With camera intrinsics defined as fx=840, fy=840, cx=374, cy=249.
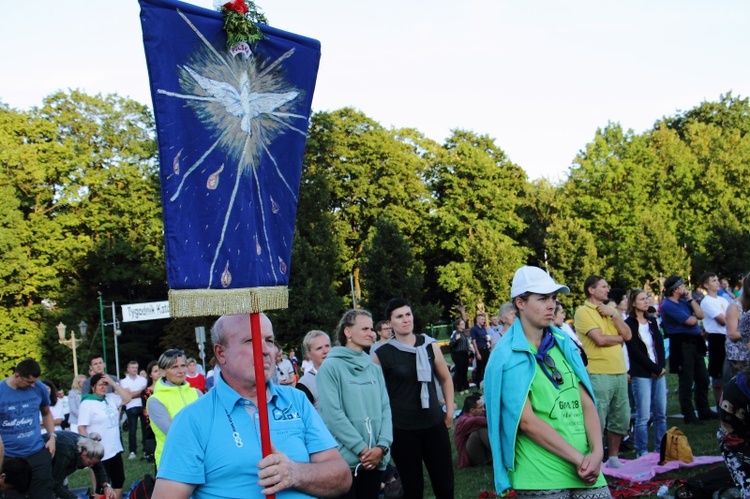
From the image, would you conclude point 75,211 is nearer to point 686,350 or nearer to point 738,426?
point 686,350

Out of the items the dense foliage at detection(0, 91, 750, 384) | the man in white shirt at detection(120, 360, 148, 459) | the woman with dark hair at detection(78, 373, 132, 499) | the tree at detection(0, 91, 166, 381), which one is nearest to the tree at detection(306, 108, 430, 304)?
the dense foliage at detection(0, 91, 750, 384)

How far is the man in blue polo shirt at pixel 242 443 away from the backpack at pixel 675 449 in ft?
22.9

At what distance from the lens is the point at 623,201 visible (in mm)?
59062

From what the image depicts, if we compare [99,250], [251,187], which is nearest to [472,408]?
[251,187]

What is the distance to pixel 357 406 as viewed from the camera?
22.5 feet

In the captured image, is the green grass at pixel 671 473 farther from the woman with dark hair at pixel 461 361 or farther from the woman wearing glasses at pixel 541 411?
the woman with dark hair at pixel 461 361

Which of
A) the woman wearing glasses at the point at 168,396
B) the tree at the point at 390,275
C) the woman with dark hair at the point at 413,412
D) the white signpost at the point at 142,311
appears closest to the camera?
the woman with dark hair at the point at 413,412

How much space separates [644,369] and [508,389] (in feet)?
20.2

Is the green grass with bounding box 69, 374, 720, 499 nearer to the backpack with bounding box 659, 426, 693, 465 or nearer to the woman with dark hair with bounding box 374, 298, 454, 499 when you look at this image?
the backpack with bounding box 659, 426, 693, 465

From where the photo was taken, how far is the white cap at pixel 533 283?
5.02m

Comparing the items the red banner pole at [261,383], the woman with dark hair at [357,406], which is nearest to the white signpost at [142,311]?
the woman with dark hair at [357,406]

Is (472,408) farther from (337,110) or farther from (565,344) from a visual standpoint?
(337,110)

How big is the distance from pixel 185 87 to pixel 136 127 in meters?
49.8

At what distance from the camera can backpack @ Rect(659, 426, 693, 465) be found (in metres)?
9.57
